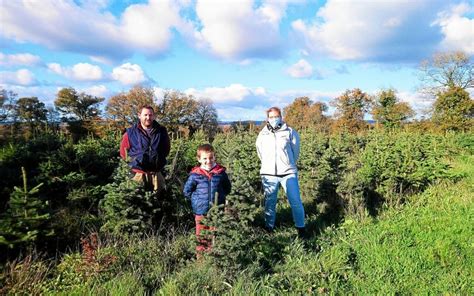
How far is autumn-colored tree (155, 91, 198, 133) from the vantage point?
46688 mm

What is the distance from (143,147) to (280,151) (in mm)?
2034

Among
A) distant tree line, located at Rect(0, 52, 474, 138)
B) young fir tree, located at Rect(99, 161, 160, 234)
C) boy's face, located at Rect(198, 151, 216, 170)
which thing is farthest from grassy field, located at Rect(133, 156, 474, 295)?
distant tree line, located at Rect(0, 52, 474, 138)

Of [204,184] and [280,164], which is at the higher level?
[280,164]

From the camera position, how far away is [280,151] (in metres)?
5.47

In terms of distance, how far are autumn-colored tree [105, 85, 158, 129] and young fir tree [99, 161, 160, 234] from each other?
4097 centimetres

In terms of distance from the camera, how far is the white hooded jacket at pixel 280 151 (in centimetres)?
548

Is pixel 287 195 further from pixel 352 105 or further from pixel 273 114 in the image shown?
pixel 352 105

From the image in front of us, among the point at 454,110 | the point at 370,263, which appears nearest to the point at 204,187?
the point at 370,263

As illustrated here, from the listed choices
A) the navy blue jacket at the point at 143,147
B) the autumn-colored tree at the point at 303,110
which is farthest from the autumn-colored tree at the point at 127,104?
the navy blue jacket at the point at 143,147

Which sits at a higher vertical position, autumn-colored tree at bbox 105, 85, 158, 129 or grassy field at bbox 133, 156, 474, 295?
autumn-colored tree at bbox 105, 85, 158, 129

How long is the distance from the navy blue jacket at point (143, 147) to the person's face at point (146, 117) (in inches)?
3.5

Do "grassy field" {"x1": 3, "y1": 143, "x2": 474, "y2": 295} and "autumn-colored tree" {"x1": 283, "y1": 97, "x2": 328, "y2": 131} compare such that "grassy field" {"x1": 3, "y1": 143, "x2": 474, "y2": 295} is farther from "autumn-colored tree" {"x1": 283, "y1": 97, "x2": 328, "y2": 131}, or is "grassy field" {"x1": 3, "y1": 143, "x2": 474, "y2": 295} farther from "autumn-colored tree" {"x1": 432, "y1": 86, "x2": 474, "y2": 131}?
"autumn-colored tree" {"x1": 283, "y1": 97, "x2": 328, "y2": 131}

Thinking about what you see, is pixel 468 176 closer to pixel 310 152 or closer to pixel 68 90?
pixel 310 152

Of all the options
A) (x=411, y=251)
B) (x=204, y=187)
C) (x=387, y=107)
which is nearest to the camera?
→ (x=204, y=187)
